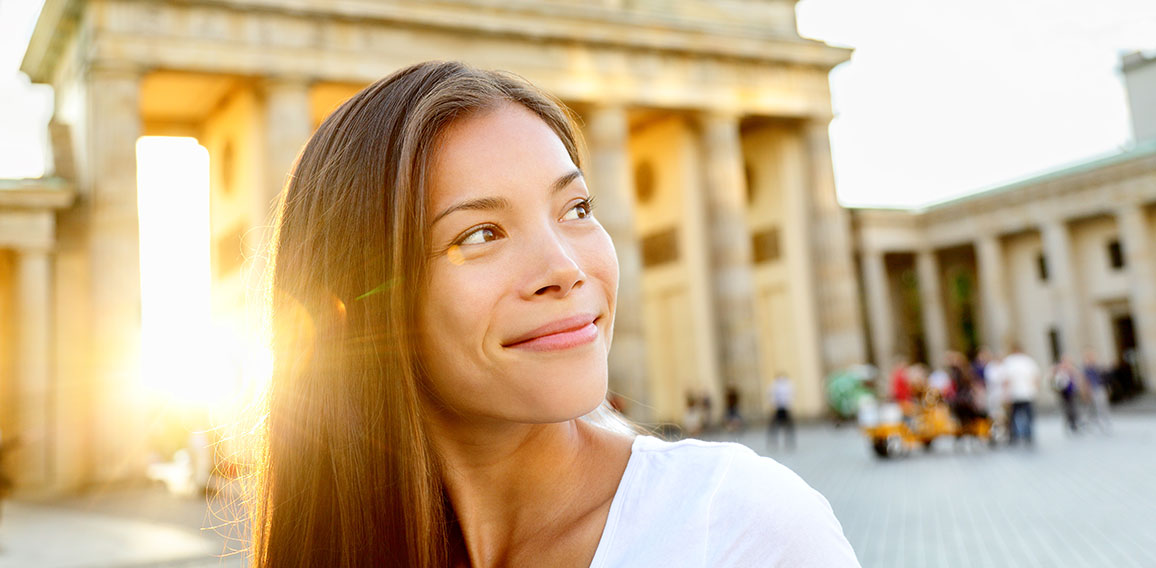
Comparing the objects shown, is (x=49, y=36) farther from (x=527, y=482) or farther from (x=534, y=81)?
(x=527, y=482)

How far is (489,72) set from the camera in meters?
1.59

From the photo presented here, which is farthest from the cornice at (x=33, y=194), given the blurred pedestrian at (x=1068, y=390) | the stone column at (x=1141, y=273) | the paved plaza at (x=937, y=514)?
the stone column at (x=1141, y=273)

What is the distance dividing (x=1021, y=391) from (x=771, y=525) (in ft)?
64.6

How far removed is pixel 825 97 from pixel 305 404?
115 ft

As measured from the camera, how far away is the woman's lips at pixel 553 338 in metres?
1.31

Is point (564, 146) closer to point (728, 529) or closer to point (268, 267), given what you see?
point (268, 267)

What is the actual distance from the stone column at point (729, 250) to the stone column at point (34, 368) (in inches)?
801

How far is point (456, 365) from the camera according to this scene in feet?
4.46

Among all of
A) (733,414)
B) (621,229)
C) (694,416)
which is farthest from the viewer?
(621,229)

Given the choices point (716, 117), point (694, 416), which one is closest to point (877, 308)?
point (716, 117)

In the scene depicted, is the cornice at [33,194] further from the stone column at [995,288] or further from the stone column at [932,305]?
the stone column at [995,288]

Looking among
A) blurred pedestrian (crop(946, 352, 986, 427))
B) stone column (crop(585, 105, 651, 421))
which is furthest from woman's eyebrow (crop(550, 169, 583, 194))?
stone column (crop(585, 105, 651, 421))

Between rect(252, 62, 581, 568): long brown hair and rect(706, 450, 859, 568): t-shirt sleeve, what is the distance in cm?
48

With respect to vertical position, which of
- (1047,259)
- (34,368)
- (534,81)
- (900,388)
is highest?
(534,81)
